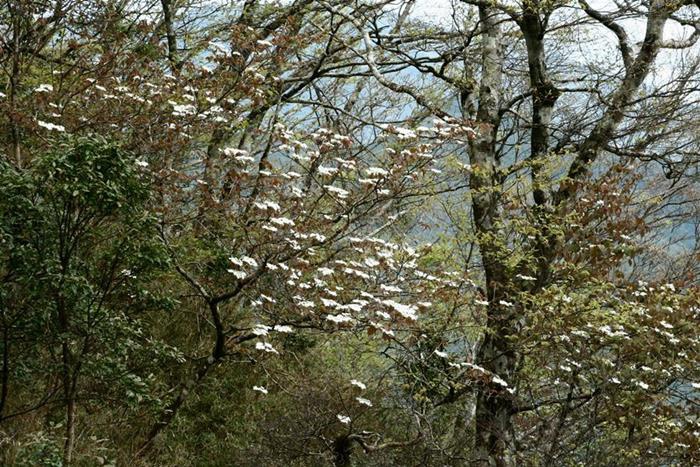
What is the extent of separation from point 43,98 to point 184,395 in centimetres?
301

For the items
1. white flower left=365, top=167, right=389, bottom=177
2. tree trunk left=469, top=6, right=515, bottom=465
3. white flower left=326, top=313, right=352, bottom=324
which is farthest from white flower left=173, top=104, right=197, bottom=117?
tree trunk left=469, top=6, right=515, bottom=465

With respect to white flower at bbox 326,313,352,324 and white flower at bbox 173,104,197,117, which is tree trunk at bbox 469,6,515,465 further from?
white flower at bbox 173,104,197,117

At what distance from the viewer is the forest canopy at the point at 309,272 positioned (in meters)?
4.84

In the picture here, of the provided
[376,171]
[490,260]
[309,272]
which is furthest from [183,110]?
[490,260]

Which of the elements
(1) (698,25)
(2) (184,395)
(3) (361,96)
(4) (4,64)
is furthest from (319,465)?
(3) (361,96)

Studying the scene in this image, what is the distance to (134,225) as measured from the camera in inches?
181

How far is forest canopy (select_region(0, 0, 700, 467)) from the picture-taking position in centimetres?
484

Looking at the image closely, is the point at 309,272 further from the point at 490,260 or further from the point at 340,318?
the point at 490,260

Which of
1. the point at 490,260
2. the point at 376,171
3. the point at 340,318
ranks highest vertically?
the point at 490,260

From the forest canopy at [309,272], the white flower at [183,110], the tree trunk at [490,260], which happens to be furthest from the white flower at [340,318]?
the white flower at [183,110]

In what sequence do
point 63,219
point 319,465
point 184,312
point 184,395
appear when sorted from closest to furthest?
point 63,219
point 184,395
point 319,465
point 184,312

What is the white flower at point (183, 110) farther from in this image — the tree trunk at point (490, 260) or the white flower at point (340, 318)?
the tree trunk at point (490, 260)

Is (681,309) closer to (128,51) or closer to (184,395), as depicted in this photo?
(184,395)

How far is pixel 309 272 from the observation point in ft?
24.3
